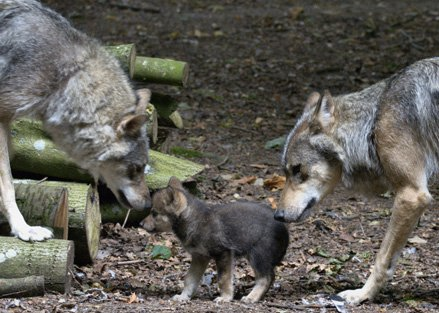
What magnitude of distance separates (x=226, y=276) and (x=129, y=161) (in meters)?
1.36

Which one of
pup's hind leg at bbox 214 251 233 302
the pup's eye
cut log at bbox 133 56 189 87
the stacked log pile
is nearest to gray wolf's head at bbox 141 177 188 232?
pup's hind leg at bbox 214 251 233 302

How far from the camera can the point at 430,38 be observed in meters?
16.1

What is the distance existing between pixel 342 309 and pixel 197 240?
1238 millimetres

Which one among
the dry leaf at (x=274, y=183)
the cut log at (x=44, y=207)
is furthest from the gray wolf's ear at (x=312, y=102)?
the dry leaf at (x=274, y=183)

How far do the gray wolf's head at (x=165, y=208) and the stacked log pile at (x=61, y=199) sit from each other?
660mm

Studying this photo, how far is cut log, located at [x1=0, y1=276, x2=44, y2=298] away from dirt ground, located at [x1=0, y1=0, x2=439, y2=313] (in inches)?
3.1

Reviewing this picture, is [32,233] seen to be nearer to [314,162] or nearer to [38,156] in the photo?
[38,156]

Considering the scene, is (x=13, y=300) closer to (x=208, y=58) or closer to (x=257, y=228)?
(x=257, y=228)

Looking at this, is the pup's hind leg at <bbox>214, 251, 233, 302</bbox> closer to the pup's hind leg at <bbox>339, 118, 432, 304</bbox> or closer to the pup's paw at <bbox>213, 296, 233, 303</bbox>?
the pup's paw at <bbox>213, 296, 233, 303</bbox>

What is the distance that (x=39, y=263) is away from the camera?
6535mm

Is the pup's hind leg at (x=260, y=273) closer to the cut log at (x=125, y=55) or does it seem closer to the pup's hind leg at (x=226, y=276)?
the pup's hind leg at (x=226, y=276)

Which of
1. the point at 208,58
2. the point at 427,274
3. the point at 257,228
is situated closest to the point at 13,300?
the point at 257,228

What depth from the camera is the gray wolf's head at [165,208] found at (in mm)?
6945

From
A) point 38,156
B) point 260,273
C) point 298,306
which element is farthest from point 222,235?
point 38,156
